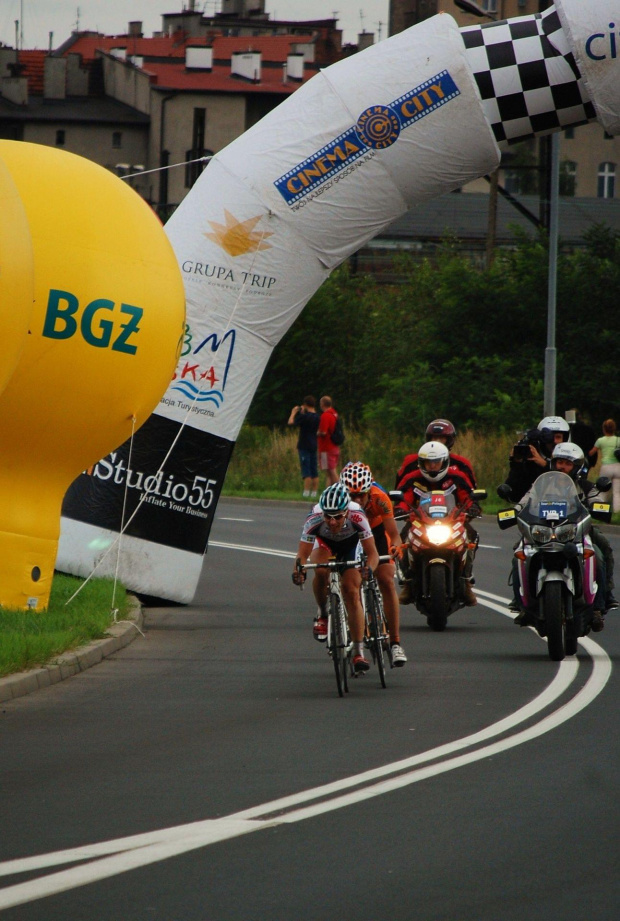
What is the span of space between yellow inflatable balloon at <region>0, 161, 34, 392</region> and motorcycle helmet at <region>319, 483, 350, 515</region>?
8.02 feet

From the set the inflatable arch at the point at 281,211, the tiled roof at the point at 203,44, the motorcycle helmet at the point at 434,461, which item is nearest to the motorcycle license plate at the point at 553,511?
the motorcycle helmet at the point at 434,461

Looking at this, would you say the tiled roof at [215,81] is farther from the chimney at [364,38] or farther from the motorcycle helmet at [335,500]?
the motorcycle helmet at [335,500]

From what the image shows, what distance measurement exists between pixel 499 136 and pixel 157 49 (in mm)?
83466

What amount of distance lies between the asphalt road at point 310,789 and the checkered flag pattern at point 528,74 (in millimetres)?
5307

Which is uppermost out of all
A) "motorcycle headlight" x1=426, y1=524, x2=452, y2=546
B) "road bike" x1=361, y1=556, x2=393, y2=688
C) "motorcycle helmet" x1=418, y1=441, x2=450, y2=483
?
"motorcycle helmet" x1=418, y1=441, x2=450, y2=483

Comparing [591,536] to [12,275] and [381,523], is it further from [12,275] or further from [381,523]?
[12,275]

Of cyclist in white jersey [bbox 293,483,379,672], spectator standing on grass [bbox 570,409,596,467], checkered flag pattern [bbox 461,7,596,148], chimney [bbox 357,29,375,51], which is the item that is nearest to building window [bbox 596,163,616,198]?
chimney [bbox 357,29,375,51]

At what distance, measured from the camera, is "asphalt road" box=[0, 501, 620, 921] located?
5.74 meters

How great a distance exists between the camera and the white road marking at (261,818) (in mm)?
5945

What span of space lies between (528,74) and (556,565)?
5383 millimetres

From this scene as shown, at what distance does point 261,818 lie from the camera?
22.8 feet

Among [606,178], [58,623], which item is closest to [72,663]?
[58,623]

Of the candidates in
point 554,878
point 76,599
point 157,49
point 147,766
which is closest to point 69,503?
point 76,599

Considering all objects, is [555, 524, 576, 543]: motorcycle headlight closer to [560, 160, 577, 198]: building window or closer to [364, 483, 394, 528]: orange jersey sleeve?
[364, 483, 394, 528]: orange jersey sleeve
